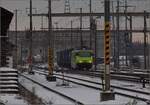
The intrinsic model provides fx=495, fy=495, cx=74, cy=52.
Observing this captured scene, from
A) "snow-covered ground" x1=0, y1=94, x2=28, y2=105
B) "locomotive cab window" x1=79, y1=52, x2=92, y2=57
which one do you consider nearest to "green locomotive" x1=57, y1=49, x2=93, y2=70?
"locomotive cab window" x1=79, y1=52, x2=92, y2=57

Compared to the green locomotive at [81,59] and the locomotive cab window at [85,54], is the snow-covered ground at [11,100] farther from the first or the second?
the locomotive cab window at [85,54]

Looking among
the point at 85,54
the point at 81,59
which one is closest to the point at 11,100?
the point at 81,59

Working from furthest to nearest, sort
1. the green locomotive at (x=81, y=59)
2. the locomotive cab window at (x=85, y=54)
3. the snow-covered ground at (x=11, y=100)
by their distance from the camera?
the locomotive cab window at (x=85, y=54) → the green locomotive at (x=81, y=59) → the snow-covered ground at (x=11, y=100)

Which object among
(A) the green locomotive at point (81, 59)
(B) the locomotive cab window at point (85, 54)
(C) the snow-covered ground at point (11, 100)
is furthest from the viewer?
(B) the locomotive cab window at point (85, 54)

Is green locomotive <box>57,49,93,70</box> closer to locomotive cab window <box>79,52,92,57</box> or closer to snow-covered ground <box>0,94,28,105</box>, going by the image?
locomotive cab window <box>79,52,92,57</box>

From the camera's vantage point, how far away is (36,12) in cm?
6197

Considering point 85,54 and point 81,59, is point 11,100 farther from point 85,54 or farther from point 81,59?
point 85,54

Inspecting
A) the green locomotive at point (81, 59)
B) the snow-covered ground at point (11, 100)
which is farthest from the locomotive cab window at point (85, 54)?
the snow-covered ground at point (11, 100)

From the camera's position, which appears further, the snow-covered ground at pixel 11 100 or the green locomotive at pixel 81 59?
the green locomotive at pixel 81 59

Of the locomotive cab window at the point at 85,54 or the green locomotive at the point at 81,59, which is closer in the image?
the green locomotive at the point at 81,59

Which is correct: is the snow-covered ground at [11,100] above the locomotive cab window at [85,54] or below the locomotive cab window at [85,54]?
below

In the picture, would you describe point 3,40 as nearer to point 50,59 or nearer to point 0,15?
point 0,15

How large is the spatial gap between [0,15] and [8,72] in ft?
8.52

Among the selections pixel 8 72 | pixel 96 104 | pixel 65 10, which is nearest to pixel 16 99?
pixel 8 72
